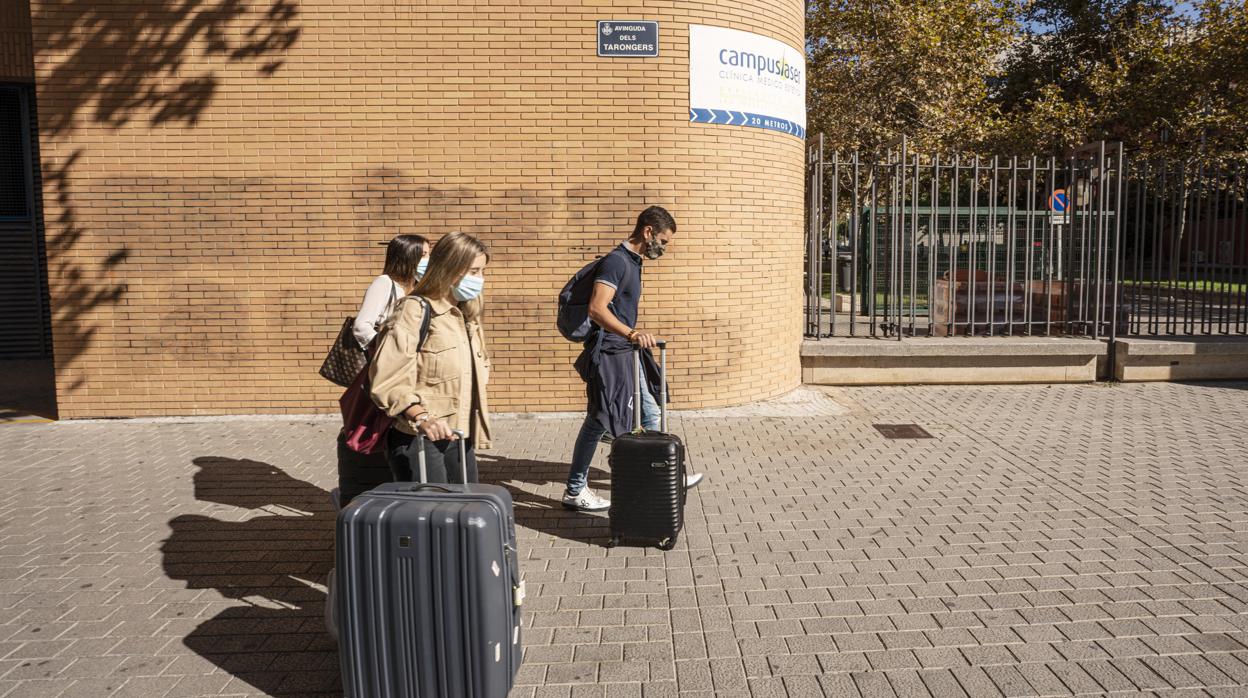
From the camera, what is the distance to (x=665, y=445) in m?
4.67

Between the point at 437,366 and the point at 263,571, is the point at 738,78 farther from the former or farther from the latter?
the point at 263,571

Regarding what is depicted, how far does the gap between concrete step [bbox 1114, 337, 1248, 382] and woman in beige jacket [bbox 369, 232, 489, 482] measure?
28.1ft

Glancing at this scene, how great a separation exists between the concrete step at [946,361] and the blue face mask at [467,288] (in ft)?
20.7

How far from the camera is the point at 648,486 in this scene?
4.71 meters

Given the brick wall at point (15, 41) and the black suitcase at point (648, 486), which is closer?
the black suitcase at point (648, 486)

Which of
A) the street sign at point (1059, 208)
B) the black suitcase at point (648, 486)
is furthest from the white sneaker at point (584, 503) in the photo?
the street sign at point (1059, 208)

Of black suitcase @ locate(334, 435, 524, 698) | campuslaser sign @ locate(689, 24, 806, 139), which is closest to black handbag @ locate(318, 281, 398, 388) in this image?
black suitcase @ locate(334, 435, 524, 698)

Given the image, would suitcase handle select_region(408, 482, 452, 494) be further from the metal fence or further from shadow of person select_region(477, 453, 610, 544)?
the metal fence

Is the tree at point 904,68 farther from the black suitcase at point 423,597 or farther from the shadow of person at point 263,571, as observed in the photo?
the black suitcase at point 423,597

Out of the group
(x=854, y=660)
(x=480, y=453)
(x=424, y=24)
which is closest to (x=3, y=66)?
(x=424, y=24)

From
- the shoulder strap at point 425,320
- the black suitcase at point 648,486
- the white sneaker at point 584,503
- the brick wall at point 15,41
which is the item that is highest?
the brick wall at point 15,41

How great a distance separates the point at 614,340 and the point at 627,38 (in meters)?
4.05

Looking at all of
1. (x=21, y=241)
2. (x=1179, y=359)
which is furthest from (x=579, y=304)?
(x=21, y=241)

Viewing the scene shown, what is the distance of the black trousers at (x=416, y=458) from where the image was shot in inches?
148
